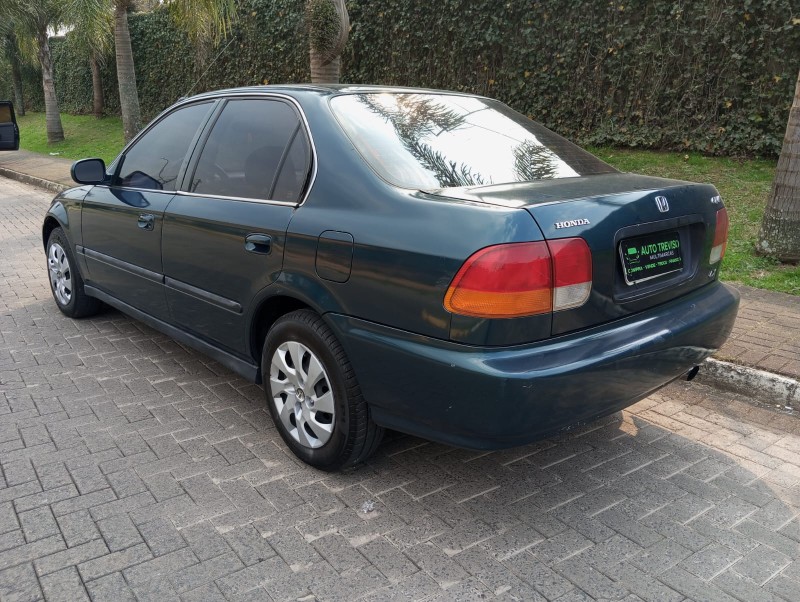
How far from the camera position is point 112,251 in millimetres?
4539

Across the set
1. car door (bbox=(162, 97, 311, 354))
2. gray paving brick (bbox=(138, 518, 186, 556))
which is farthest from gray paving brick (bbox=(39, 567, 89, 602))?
car door (bbox=(162, 97, 311, 354))

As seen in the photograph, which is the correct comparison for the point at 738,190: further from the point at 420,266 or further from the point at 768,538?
the point at 420,266

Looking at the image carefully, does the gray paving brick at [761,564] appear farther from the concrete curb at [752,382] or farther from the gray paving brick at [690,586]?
the concrete curb at [752,382]

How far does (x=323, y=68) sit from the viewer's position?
28.4 ft

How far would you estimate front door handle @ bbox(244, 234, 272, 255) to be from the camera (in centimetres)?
312

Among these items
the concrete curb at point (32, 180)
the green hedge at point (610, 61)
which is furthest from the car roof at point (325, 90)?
the concrete curb at point (32, 180)

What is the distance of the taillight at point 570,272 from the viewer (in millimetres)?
2420

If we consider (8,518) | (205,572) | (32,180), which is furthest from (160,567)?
(32,180)

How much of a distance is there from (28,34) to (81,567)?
940 inches

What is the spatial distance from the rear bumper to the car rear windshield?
2.40ft

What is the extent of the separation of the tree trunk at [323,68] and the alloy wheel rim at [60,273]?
4.33 m

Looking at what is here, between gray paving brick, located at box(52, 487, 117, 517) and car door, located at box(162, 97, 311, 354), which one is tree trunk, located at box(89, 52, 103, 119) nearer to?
car door, located at box(162, 97, 311, 354)

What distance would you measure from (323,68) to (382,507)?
7.02 m

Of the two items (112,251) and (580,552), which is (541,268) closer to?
(580,552)
